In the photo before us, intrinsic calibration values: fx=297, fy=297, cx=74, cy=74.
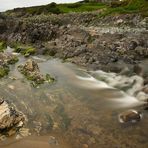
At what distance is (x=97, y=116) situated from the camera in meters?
18.3

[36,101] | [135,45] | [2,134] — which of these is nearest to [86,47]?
[135,45]

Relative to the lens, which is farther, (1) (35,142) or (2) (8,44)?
(2) (8,44)

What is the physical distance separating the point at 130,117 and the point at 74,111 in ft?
12.5

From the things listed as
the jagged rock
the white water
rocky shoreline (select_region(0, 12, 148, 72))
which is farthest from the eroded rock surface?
rocky shoreline (select_region(0, 12, 148, 72))

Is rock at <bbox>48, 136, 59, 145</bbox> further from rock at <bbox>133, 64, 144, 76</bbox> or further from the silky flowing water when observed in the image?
rock at <bbox>133, 64, 144, 76</bbox>

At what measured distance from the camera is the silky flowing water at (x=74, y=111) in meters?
15.1

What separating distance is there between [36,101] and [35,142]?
669 centimetres

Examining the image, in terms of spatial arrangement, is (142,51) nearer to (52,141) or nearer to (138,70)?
(138,70)

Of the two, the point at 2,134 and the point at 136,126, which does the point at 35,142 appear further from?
the point at 136,126

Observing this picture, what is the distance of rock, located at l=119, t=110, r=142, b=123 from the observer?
1722 centimetres

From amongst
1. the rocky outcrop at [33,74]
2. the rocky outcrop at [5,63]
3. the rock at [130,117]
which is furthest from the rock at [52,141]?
the rocky outcrop at [5,63]

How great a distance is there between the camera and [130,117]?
57.1ft

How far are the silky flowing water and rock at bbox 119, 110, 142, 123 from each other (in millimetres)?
330

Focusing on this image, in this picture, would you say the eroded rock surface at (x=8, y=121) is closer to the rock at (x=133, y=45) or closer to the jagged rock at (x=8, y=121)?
the jagged rock at (x=8, y=121)
